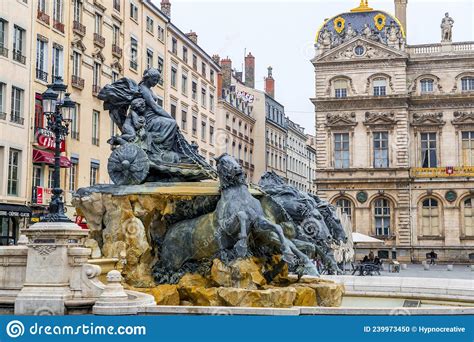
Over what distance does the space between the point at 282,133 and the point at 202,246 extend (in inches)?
2926

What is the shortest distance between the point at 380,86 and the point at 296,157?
3783 cm

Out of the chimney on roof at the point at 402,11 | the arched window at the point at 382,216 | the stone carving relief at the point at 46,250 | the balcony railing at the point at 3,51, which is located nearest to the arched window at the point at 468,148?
the arched window at the point at 382,216

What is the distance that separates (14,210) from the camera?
31.2 metres

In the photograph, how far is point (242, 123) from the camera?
242ft

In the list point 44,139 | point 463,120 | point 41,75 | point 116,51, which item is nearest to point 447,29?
point 463,120

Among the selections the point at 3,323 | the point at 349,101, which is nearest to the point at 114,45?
the point at 349,101

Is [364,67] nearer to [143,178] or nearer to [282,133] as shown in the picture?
[282,133]

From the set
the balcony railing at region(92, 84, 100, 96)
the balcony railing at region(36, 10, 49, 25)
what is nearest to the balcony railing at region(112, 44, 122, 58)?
the balcony railing at region(92, 84, 100, 96)

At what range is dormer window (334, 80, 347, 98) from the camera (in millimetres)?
57188

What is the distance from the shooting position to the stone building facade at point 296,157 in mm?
89088

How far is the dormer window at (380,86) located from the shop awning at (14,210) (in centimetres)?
3309

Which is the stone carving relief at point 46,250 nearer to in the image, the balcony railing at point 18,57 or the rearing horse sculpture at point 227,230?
the rearing horse sculpture at point 227,230

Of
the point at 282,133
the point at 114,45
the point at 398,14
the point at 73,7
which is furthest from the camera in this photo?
the point at 282,133

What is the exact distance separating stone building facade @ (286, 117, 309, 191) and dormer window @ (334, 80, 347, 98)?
2897 cm
